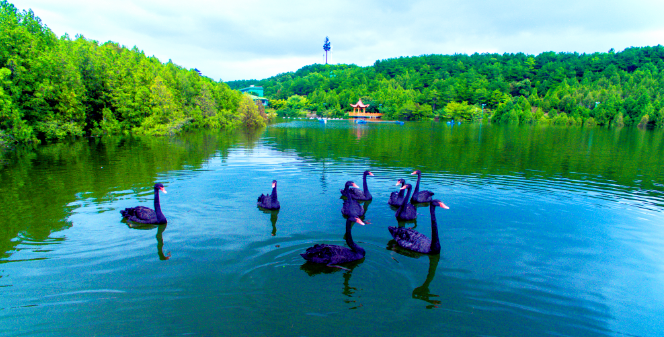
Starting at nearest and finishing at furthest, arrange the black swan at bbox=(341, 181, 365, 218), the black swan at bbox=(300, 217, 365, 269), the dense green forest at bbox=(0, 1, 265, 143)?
the black swan at bbox=(300, 217, 365, 269), the black swan at bbox=(341, 181, 365, 218), the dense green forest at bbox=(0, 1, 265, 143)

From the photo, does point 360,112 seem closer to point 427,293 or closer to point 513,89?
point 513,89

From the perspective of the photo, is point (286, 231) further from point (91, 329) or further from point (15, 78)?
point (15, 78)

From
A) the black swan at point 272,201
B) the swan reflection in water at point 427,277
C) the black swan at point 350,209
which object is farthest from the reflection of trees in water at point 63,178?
the swan reflection in water at point 427,277

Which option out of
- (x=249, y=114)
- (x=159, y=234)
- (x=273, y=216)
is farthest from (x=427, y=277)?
(x=249, y=114)

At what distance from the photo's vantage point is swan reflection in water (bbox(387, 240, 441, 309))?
5.97m

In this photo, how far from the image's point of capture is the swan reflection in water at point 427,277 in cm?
597

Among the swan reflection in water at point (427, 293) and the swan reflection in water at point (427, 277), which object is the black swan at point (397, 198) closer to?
the swan reflection in water at point (427, 277)

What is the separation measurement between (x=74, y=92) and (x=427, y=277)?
38143 mm

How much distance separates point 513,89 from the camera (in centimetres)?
13188

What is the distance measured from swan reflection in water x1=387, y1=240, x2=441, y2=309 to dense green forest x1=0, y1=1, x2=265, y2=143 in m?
27.2

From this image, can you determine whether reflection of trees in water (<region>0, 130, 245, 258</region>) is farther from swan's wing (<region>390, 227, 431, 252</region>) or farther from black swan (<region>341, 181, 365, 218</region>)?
swan's wing (<region>390, 227, 431, 252</region>)

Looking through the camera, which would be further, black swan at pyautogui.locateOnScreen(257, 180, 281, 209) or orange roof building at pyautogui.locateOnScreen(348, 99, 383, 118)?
orange roof building at pyautogui.locateOnScreen(348, 99, 383, 118)

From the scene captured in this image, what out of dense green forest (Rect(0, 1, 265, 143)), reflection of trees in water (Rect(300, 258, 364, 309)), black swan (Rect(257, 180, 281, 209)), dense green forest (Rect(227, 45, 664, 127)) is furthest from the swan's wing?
dense green forest (Rect(227, 45, 664, 127))

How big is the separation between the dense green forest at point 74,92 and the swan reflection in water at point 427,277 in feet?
89.4
